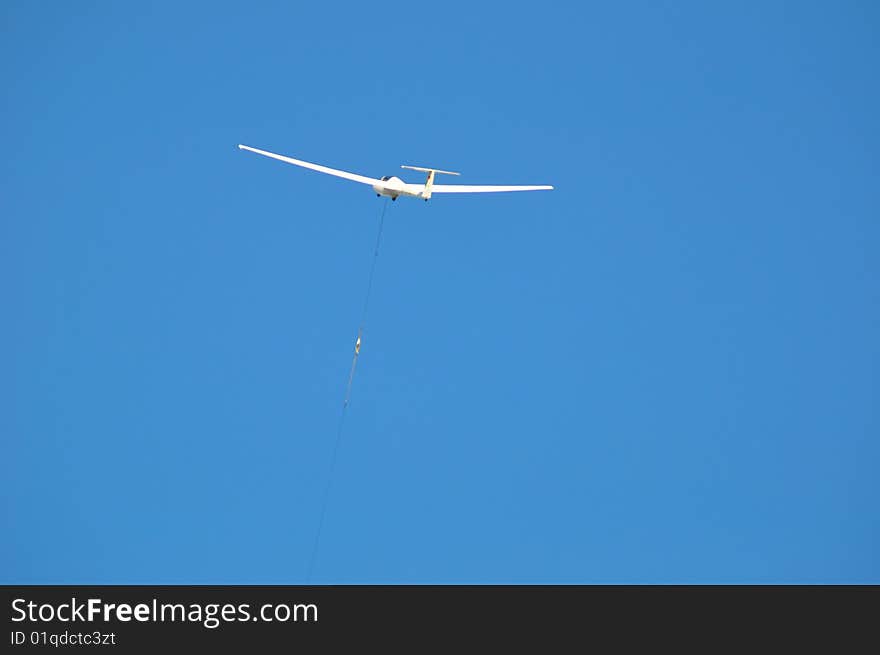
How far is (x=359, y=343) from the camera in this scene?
309 feet

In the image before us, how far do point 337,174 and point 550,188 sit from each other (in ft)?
33.8

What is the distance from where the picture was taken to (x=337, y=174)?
94.6 metres

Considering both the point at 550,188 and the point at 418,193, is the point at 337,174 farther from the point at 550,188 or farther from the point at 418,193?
the point at 550,188
